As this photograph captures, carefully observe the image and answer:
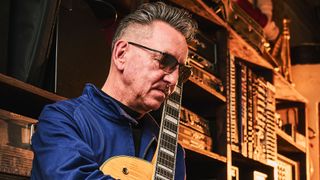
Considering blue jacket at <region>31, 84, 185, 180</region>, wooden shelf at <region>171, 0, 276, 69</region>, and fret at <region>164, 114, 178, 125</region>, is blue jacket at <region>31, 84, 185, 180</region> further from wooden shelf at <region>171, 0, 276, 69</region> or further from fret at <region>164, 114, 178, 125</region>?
wooden shelf at <region>171, 0, 276, 69</region>

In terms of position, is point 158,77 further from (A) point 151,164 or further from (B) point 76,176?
(B) point 76,176

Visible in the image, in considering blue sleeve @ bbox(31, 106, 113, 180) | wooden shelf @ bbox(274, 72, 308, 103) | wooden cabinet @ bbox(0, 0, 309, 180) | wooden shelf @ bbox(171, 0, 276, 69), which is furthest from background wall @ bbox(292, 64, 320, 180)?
blue sleeve @ bbox(31, 106, 113, 180)

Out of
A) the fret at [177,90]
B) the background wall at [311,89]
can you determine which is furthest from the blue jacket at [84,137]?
the background wall at [311,89]

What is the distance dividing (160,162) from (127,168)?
0.09m

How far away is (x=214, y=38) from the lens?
2.84 meters

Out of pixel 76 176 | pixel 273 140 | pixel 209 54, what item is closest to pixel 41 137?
pixel 76 176

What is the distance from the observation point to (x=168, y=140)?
156 centimetres

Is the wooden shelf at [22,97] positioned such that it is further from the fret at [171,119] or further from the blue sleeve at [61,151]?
the fret at [171,119]

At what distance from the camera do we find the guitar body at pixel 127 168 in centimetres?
141

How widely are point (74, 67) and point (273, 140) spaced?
1606 millimetres

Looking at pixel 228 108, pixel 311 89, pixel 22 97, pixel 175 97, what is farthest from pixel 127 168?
pixel 311 89

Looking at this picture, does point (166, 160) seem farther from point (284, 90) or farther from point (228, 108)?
point (284, 90)

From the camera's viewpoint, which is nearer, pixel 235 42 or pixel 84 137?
pixel 84 137

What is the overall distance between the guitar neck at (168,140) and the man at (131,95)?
0.05 m
